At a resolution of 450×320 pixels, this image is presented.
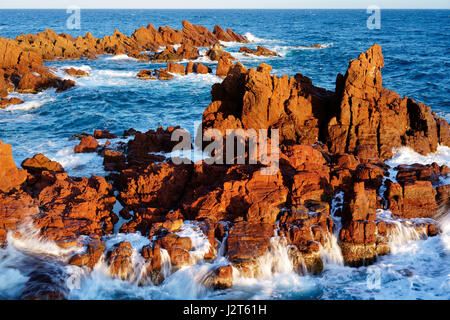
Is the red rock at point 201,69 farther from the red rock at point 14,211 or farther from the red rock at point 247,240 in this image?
the red rock at point 247,240

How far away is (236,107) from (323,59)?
30820mm

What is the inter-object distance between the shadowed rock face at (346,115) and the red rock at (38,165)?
5608 millimetres

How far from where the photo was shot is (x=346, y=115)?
14203mm

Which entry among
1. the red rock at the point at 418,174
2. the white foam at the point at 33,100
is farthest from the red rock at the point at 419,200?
the white foam at the point at 33,100

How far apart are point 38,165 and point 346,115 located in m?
10.7

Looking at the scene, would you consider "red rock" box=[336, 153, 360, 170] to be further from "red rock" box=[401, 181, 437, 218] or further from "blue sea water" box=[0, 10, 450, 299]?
"blue sea water" box=[0, 10, 450, 299]

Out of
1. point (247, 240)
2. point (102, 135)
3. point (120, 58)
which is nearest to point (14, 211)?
point (247, 240)

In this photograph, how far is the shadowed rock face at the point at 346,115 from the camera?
1413cm

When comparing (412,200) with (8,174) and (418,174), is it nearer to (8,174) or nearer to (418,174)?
(418,174)

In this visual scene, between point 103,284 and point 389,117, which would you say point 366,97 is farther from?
point 103,284

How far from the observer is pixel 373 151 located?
13.3 m

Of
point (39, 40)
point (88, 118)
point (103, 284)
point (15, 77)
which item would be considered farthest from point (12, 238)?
point (39, 40)
